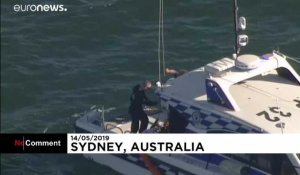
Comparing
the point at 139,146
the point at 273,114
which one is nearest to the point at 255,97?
the point at 273,114

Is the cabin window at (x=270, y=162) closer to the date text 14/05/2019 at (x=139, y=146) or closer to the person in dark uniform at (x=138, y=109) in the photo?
the date text 14/05/2019 at (x=139, y=146)

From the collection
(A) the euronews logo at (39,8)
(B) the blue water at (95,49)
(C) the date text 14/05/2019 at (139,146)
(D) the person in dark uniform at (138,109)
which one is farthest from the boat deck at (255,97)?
(A) the euronews logo at (39,8)

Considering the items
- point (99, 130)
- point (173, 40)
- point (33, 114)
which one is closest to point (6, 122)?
point (33, 114)

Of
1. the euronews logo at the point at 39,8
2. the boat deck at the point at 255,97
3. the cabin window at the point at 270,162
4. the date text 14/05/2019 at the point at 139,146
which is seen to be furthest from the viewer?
the euronews logo at the point at 39,8

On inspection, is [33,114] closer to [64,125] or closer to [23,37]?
[64,125]

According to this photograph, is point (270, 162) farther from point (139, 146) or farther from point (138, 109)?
point (138, 109)

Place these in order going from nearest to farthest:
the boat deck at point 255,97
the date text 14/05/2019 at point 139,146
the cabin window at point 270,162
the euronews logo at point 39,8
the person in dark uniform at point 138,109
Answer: the cabin window at point 270,162 → the boat deck at point 255,97 → the date text 14/05/2019 at point 139,146 → the person in dark uniform at point 138,109 → the euronews logo at point 39,8
